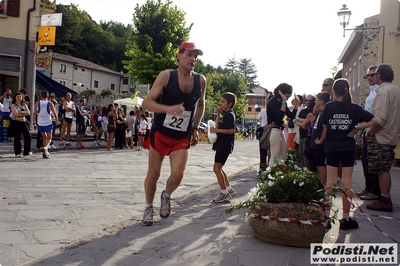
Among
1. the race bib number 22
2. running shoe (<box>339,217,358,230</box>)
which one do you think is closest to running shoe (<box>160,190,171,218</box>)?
the race bib number 22

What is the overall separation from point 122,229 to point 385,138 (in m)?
3.76

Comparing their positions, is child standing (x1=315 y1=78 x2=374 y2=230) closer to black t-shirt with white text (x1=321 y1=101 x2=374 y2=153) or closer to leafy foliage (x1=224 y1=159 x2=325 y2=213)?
black t-shirt with white text (x1=321 y1=101 x2=374 y2=153)

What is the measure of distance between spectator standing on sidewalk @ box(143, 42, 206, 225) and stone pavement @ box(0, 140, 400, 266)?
514mm

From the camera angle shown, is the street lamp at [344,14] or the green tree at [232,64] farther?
the green tree at [232,64]

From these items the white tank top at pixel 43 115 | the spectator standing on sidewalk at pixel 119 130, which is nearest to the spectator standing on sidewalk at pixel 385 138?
the white tank top at pixel 43 115

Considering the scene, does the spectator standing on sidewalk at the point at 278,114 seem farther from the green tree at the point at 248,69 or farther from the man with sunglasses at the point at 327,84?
the green tree at the point at 248,69

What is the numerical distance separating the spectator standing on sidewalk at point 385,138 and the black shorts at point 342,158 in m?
1.05

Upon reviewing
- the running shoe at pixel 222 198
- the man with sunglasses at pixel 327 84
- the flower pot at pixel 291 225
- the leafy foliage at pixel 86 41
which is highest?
the leafy foliage at pixel 86 41

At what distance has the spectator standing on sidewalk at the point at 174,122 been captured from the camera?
464 centimetres

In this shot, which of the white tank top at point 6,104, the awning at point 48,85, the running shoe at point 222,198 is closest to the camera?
the running shoe at point 222,198

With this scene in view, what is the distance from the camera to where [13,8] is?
68.4 ft

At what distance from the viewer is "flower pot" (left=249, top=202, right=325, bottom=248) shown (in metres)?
3.95

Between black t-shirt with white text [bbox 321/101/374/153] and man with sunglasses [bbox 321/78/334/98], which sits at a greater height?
man with sunglasses [bbox 321/78/334/98]

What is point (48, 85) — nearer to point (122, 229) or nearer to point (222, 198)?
point (222, 198)
